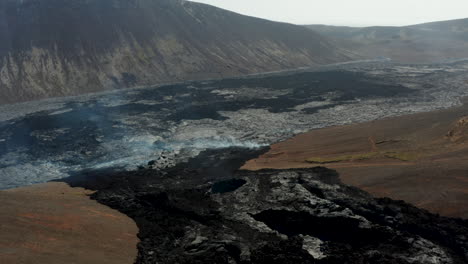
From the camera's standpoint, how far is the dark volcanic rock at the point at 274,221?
72.3ft

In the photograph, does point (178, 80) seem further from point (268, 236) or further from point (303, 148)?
point (268, 236)

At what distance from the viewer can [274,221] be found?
26828 millimetres

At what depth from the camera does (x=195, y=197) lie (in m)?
31.4

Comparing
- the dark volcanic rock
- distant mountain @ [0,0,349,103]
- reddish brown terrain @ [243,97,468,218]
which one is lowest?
the dark volcanic rock

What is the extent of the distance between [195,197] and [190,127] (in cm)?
2861

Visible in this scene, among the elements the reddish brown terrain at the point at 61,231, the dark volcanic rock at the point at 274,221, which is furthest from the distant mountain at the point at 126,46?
the dark volcanic rock at the point at 274,221

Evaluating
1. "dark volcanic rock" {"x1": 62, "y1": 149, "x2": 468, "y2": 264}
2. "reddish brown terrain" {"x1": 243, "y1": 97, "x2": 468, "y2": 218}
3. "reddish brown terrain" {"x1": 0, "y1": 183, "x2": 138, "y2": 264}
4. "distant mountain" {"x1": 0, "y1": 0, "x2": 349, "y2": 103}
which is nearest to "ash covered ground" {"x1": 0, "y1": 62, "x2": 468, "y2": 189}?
"reddish brown terrain" {"x1": 243, "y1": 97, "x2": 468, "y2": 218}

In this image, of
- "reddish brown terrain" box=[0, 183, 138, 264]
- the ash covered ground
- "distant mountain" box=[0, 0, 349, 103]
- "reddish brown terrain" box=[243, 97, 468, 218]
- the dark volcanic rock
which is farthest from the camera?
"distant mountain" box=[0, 0, 349, 103]

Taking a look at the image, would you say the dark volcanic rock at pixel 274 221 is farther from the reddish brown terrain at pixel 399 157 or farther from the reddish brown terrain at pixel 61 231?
the reddish brown terrain at pixel 399 157

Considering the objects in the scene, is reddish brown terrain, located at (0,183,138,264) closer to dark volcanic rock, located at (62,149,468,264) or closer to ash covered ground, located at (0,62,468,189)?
dark volcanic rock, located at (62,149,468,264)

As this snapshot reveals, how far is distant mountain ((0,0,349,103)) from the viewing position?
368 ft

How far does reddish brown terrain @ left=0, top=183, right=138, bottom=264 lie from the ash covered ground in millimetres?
12769

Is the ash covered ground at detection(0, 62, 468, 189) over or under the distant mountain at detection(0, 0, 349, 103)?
under

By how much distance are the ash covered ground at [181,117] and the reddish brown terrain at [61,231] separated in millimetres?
12769
